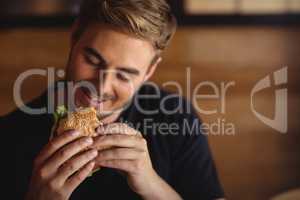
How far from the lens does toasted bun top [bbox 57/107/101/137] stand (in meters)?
0.82

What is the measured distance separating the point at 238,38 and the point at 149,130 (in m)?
0.29

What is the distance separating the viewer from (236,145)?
100cm

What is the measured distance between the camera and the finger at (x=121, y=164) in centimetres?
85

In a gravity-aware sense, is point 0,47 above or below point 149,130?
above

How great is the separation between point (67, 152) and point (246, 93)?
44 cm

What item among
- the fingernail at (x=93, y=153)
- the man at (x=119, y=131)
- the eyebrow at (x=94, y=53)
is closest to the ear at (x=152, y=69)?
the man at (x=119, y=131)

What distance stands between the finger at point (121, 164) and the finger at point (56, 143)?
0.09m

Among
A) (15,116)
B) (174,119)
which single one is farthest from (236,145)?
(15,116)

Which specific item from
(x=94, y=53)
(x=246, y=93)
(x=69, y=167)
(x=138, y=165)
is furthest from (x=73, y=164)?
(x=246, y=93)

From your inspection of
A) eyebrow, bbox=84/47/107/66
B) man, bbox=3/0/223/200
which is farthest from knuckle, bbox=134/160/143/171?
eyebrow, bbox=84/47/107/66

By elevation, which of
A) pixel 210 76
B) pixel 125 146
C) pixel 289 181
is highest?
pixel 210 76

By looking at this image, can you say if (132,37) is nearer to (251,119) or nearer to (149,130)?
(149,130)

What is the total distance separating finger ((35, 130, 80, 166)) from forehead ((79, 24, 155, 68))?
19 centimetres

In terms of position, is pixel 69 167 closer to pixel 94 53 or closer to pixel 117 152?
pixel 117 152
